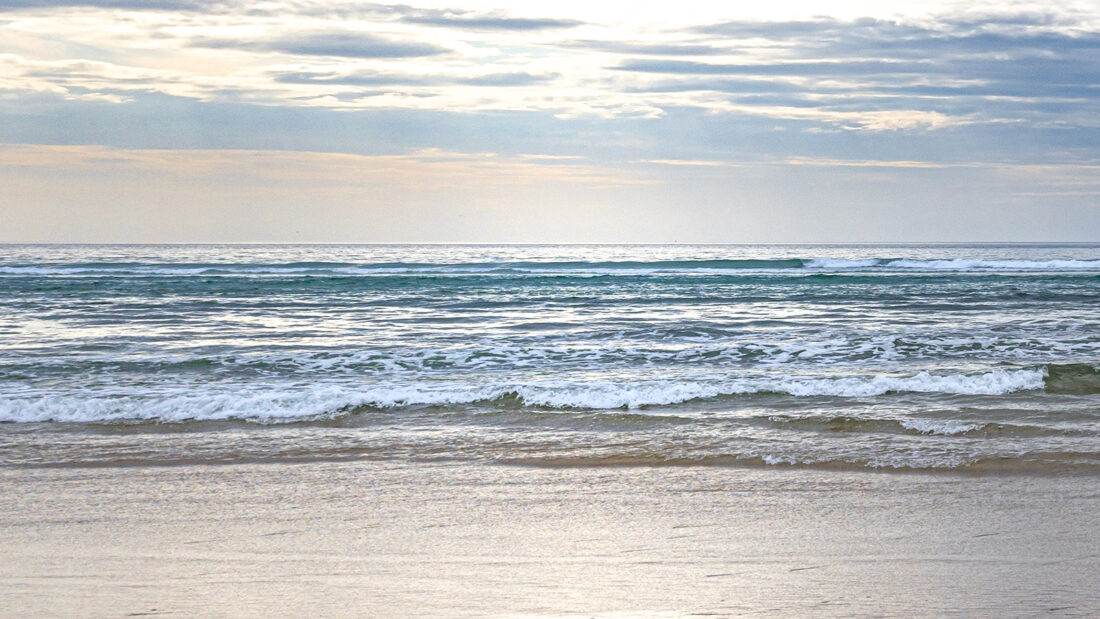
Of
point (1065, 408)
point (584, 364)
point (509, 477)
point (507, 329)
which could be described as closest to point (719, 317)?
point (507, 329)

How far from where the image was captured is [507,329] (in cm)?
1725

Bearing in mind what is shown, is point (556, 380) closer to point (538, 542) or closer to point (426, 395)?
point (426, 395)

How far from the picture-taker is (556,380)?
10938 mm

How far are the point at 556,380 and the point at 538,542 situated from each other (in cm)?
609

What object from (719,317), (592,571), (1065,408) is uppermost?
(592,571)

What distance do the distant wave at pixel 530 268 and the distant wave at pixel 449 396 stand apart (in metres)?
28.7

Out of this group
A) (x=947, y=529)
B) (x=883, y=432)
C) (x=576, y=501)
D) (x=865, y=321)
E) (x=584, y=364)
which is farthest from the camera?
(x=865, y=321)

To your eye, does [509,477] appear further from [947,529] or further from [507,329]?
[507,329]

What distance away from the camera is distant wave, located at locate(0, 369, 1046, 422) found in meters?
8.78

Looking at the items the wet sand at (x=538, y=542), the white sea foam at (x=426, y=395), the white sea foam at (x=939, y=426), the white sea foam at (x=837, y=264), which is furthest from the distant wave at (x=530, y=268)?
the wet sand at (x=538, y=542)

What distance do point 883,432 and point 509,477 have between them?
3.61 m

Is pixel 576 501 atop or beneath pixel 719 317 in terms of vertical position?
atop

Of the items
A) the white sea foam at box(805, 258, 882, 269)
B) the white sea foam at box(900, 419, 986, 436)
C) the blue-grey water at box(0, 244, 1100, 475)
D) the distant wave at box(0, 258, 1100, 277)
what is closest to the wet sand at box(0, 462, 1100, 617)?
the blue-grey water at box(0, 244, 1100, 475)

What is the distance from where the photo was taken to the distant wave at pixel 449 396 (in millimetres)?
8781
